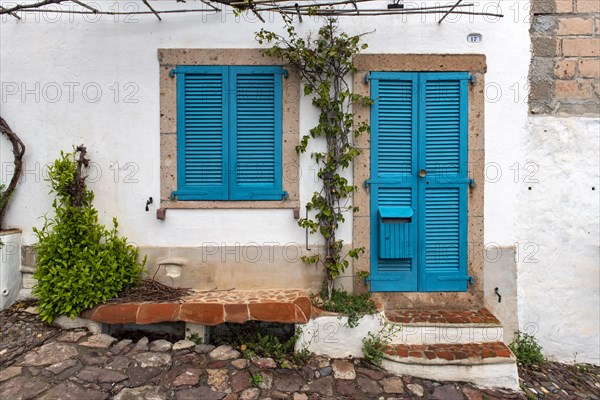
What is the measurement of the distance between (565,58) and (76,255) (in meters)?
5.41

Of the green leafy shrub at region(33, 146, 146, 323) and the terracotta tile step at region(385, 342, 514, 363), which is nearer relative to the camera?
the terracotta tile step at region(385, 342, 514, 363)

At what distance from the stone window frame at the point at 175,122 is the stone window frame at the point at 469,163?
0.67 m

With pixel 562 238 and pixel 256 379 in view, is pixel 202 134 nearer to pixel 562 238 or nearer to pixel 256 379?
pixel 256 379

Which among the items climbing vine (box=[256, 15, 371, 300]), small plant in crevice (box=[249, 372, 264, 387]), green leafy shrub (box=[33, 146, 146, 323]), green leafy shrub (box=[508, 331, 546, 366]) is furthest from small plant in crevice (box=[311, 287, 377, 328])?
green leafy shrub (box=[33, 146, 146, 323])

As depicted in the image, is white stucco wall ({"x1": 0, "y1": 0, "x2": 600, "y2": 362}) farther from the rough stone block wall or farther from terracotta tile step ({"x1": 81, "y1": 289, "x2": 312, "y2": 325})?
terracotta tile step ({"x1": 81, "y1": 289, "x2": 312, "y2": 325})

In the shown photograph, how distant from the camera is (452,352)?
10.1 ft

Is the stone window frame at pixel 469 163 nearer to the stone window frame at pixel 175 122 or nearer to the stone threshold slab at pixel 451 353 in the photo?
the stone threshold slab at pixel 451 353

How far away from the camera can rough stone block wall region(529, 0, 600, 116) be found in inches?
141

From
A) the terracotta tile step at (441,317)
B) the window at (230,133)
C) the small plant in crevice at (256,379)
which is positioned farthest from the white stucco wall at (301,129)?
the small plant in crevice at (256,379)

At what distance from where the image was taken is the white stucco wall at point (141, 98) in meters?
3.59

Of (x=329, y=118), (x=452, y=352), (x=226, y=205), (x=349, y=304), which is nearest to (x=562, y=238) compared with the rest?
(x=452, y=352)

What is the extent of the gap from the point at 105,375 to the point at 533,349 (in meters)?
4.14

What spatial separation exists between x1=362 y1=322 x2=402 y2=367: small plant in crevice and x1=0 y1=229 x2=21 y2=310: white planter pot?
3650mm

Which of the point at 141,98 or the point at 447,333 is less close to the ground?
the point at 141,98
